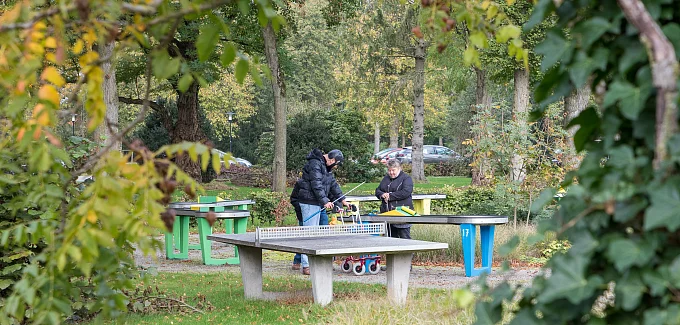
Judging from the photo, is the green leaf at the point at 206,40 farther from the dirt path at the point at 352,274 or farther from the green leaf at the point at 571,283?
the dirt path at the point at 352,274

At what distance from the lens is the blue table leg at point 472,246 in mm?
12609

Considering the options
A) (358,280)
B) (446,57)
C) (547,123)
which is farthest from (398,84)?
(358,280)

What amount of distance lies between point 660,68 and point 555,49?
29 cm

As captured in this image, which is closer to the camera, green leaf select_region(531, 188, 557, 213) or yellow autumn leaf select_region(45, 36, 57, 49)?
green leaf select_region(531, 188, 557, 213)

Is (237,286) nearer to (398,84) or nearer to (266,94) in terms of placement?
(398,84)

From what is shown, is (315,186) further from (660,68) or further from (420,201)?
(660,68)

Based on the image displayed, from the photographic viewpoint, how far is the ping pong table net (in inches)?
404

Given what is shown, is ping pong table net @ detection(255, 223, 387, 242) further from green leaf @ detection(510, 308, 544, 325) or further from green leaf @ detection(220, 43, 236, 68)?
green leaf @ detection(510, 308, 544, 325)

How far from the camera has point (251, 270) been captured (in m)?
10.4

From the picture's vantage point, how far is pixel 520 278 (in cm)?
1173

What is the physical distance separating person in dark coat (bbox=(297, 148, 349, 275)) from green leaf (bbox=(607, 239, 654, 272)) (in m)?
11.1

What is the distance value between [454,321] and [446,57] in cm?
2697

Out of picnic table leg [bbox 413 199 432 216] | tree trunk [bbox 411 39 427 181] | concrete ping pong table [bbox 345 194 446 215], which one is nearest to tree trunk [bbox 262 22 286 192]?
concrete ping pong table [bbox 345 194 446 215]

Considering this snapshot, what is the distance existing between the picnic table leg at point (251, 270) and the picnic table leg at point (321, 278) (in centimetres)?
139
